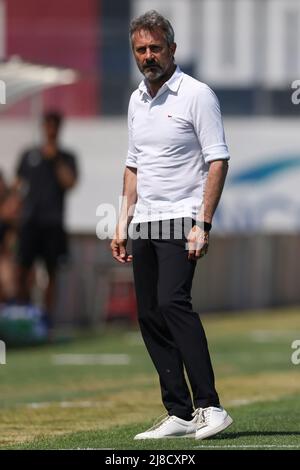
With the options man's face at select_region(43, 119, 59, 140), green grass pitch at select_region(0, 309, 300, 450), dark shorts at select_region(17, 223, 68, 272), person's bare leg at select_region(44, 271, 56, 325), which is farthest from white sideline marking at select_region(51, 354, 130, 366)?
man's face at select_region(43, 119, 59, 140)

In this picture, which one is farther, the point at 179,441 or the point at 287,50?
the point at 287,50

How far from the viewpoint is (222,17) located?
27594 mm

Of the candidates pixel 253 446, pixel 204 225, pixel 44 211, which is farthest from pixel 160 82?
pixel 44 211

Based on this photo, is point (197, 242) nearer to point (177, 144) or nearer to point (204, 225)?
point (204, 225)

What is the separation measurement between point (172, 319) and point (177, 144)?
3.09 feet

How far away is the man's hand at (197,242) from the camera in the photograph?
884cm

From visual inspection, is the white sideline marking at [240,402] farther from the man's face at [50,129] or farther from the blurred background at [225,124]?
the blurred background at [225,124]

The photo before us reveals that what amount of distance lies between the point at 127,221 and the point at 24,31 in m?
17.6

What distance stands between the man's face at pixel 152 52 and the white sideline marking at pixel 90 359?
7.60 metres

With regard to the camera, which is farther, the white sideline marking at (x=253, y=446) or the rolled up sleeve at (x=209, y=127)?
the rolled up sleeve at (x=209, y=127)

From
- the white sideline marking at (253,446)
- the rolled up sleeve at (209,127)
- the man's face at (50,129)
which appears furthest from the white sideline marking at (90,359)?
the white sideline marking at (253,446)

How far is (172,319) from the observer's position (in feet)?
29.4
